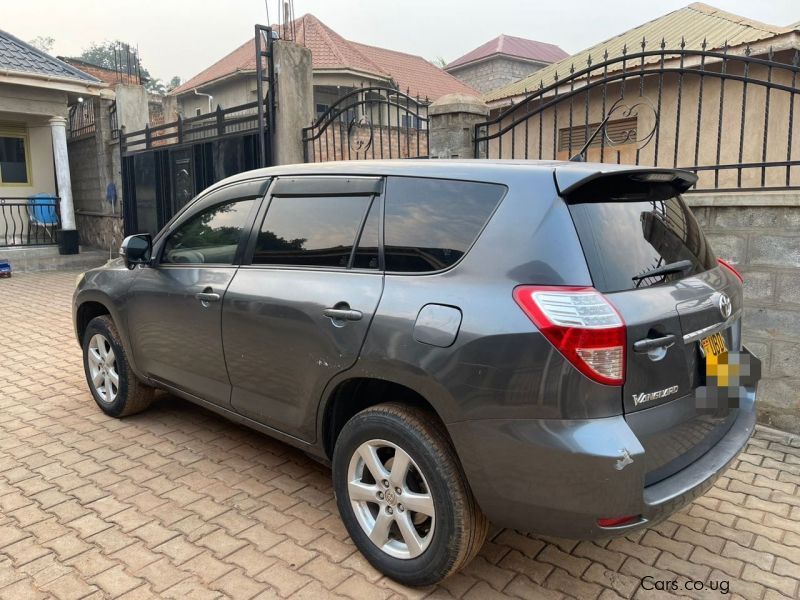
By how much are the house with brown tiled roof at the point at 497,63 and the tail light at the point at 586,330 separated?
94.4 feet

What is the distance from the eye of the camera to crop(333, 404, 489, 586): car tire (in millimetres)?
2418

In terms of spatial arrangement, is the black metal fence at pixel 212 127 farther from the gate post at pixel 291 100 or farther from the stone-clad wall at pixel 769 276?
the stone-clad wall at pixel 769 276

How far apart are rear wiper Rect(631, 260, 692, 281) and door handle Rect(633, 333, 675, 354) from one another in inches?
9.8

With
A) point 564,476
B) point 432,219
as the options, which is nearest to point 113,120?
point 432,219

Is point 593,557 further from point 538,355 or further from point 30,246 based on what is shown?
point 30,246

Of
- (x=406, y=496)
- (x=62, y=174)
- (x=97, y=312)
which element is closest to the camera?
(x=406, y=496)

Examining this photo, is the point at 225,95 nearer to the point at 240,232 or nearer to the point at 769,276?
the point at 240,232

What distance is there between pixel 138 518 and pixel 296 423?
978 millimetres

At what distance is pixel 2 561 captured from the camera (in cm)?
280

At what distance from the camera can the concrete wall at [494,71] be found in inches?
1163

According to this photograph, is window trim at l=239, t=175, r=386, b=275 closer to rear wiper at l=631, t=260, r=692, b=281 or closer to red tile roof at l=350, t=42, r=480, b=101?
rear wiper at l=631, t=260, r=692, b=281

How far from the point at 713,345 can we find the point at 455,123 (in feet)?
13.9

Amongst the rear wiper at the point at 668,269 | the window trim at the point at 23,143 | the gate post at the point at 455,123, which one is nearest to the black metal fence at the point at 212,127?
the gate post at the point at 455,123

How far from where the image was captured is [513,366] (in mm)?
2195
